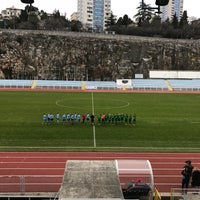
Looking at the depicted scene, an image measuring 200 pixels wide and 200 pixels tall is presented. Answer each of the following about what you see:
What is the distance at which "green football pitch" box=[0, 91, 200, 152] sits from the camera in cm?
1647

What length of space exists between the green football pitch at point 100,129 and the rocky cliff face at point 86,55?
88.4ft

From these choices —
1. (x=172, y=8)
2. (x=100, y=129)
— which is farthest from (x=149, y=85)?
(x=172, y=8)

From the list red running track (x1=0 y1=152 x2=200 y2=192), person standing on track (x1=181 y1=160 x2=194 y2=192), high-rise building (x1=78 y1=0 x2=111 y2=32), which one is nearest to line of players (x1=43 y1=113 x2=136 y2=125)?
red running track (x1=0 y1=152 x2=200 y2=192)

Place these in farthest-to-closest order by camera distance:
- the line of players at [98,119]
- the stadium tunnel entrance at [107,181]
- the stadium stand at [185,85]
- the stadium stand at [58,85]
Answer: the stadium stand at [185,85]
the stadium stand at [58,85]
the line of players at [98,119]
the stadium tunnel entrance at [107,181]

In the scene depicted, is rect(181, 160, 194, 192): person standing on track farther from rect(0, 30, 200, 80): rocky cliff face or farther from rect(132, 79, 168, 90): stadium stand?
rect(0, 30, 200, 80): rocky cliff face

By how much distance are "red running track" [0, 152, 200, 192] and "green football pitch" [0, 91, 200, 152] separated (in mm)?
952

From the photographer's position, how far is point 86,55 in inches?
2351

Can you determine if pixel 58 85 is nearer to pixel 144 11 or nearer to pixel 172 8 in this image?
pixel 144 11

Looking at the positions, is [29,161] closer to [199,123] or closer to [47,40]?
[199,123]

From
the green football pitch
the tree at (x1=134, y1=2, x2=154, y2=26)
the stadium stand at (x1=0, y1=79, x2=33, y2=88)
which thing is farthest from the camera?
the stadium stand at (x1=0, y1=79, x2=33, y2=88)

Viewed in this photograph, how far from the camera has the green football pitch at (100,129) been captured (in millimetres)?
16469

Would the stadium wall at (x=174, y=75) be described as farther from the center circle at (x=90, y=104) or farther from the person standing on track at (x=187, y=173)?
the person standing on track at (x=187, y=173)

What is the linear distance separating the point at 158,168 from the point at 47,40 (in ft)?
168

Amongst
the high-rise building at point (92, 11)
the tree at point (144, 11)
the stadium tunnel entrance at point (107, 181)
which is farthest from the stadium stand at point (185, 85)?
the high-rise building at point (92, 11)
